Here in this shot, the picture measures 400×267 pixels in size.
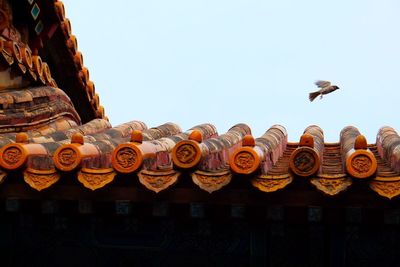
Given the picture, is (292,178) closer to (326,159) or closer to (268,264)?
(268,264)

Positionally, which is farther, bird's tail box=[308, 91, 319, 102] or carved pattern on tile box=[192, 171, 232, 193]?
bird's tail box=[308, 91, 319, 102]

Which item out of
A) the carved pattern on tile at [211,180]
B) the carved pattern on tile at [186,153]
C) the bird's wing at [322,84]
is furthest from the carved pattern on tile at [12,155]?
the bird's wing at [322,84]

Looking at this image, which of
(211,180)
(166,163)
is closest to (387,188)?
(211,180)

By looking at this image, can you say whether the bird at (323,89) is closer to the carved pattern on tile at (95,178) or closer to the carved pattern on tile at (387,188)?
the carved pattern on tile at (387,188)

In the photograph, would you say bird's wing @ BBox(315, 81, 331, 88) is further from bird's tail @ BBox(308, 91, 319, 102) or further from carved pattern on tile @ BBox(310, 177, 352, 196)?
carved pattern on tile @ BBox(310, 177, 352, 196)

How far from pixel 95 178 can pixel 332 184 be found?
1863mm

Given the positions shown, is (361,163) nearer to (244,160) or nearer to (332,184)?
(332,184)

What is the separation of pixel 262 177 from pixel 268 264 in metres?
1.01

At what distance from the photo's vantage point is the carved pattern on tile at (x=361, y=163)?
5.60 metres

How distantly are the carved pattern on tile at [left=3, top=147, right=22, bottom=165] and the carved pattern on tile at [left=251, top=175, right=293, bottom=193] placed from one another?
1895mm

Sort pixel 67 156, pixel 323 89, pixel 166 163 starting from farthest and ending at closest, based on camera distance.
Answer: pixel 323 89
pixel 166 163
pixel 67 156

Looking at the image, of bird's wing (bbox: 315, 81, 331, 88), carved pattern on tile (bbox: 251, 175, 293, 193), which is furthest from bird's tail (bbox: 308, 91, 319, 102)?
carved pattern on tile (bbox: 251, 175, 293, 193)

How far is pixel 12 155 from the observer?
19.6 ft

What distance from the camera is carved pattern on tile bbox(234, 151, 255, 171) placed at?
225 inches
